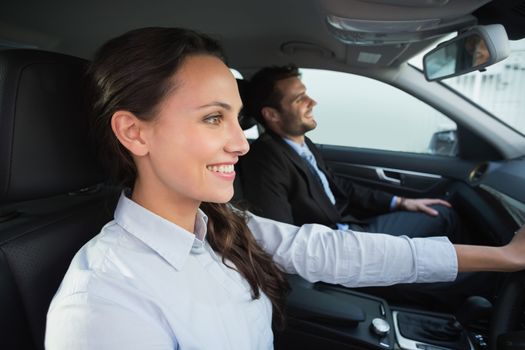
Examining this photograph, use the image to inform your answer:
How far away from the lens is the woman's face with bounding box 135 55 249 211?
0.81m

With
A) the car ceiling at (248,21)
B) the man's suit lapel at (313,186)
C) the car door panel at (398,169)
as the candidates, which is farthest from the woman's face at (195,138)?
the car door panel at (398,169)

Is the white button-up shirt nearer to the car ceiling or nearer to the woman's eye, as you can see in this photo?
the woman's eye

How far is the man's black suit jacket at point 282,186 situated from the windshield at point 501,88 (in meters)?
0.93

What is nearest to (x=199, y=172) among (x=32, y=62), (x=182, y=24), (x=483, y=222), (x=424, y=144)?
(x=32, y=62)

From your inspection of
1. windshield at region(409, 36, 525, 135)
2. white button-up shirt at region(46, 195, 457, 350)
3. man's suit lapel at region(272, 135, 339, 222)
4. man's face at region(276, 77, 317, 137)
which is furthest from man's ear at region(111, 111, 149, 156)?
windshield at region(409, 36, 525, 135)

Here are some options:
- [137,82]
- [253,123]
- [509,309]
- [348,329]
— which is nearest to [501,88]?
[253,123]

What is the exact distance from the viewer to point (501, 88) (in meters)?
2.54

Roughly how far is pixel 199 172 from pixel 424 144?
8.22 ft

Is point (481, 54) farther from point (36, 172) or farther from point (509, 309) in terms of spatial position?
point (36, 172)

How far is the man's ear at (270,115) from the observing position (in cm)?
225

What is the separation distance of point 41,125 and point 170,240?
43 cm

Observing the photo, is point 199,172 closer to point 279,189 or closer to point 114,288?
point 114,288

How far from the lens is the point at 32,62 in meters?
0.89

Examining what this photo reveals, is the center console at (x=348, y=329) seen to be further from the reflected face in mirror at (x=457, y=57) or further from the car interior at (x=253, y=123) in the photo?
the reflected face in mirror at (x=457, y=57)
